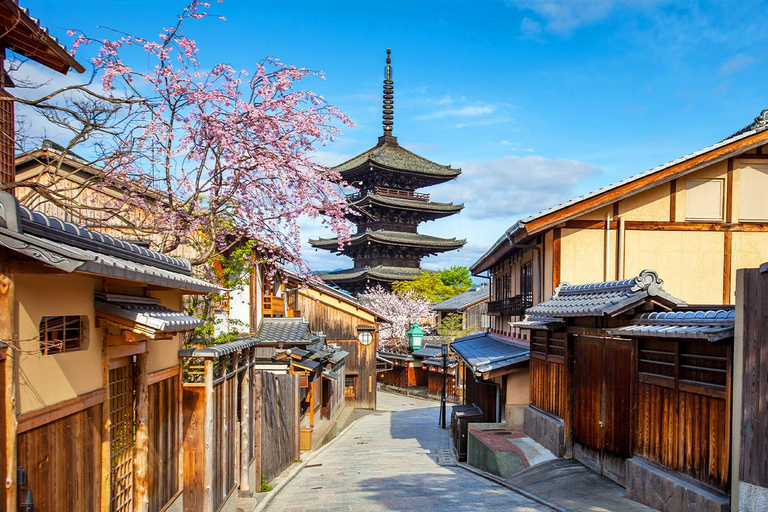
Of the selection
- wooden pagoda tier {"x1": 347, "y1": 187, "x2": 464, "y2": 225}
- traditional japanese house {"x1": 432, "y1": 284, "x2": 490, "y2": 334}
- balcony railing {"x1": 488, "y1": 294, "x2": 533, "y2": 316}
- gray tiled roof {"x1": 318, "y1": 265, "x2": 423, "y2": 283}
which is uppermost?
wooden pagoda tier {"x1": 347, "y1": 187, "x2": 464, "y2": 225}

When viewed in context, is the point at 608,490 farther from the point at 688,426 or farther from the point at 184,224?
the point at 184,224

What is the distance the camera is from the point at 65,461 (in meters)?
4.88

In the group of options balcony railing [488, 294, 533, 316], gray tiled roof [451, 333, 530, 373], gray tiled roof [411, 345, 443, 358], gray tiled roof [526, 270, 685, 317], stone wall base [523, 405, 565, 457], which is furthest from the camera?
gray tiled roof [411, 345, 443, 358]

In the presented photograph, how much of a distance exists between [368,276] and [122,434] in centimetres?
4312

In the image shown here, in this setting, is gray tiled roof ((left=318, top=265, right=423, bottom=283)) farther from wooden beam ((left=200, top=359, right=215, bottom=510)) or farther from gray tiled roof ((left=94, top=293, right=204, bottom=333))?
gray tiled roof ((left=94, top=293, right=204, bottom=333))

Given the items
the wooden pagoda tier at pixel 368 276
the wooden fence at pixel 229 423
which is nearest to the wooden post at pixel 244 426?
the wooden fence at pixel 229 423

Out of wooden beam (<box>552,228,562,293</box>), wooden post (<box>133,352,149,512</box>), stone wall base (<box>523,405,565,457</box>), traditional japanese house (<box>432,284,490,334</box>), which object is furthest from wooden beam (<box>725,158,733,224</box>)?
traditional japanese house (<box>432,284,490,334</box>)

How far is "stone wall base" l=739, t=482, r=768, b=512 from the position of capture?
626 centimetres

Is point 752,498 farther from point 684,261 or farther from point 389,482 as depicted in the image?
point 684,261

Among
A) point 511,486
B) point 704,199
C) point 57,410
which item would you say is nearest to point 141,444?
point 57,410

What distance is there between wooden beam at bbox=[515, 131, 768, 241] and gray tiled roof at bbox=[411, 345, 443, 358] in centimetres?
2668

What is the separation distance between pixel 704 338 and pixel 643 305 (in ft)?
8.97

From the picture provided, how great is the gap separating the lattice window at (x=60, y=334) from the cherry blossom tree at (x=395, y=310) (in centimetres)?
4343

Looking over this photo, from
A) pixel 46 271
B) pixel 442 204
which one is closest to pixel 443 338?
pixel 442 204
